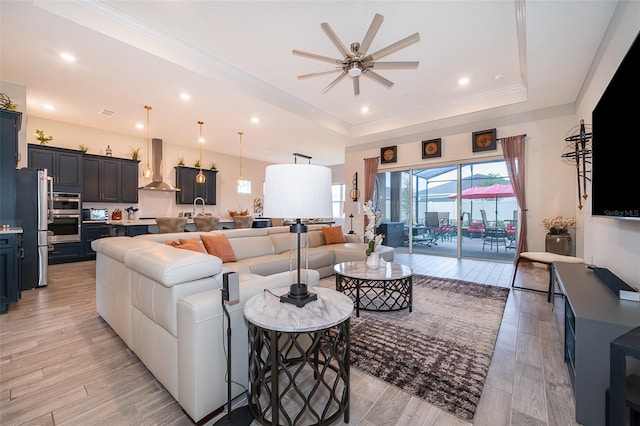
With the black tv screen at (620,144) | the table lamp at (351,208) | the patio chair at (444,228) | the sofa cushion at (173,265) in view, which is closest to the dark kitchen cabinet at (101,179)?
the sofa cushion at (173,265)

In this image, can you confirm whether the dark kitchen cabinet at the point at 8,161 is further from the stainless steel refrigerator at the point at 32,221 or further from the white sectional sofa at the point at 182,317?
the white sectional sofa at the point at 182,317

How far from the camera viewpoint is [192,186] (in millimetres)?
7699

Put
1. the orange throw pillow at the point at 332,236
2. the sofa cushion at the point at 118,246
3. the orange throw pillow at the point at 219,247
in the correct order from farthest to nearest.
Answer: the orange throw pillow at the point at 332,236 < the orange throw pillow at the point at 219,247 < the sofa cushion at the point at 118,246

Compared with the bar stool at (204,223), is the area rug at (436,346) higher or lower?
lower

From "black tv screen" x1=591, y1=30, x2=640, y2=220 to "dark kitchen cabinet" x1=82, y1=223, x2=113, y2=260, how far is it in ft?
25.1

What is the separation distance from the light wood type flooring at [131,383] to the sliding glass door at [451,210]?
10.6ft

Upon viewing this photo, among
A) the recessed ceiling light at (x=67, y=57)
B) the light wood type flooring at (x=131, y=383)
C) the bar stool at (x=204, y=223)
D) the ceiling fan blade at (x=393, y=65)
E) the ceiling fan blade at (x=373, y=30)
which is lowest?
the light wood type flooring at (x=131, y=383)

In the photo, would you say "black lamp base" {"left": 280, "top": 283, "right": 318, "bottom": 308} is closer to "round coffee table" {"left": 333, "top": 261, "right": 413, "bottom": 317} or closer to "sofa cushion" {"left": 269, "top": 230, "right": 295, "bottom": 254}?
"round coffee table" {"left": 333, "top": 261, "right": 413, "bottom": 317}

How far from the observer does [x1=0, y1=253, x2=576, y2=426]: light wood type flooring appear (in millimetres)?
1423

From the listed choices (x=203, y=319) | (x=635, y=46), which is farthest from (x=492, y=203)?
(x=203, y=319)

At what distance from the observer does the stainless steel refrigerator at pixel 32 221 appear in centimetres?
351

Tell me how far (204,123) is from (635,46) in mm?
6164

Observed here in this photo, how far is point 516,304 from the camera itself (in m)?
3.07

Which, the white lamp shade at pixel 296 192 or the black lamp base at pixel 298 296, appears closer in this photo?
the white lamp shade at pixel 296 192
